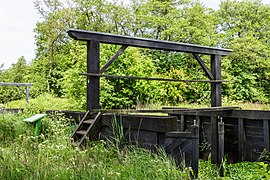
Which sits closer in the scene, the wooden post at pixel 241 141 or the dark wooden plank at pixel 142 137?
the dark wooden plank at pixel 142 137

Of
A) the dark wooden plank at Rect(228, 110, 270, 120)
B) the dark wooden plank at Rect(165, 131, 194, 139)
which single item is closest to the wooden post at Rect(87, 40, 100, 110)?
the dark wooden plank at Rect(165, 131, 194, 139)

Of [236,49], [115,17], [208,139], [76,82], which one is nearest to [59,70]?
[115,17]

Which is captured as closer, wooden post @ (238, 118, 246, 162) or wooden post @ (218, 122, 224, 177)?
wooden post @ (218, 122, 224, 177)

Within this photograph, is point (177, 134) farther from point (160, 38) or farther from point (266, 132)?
point (160, 38)

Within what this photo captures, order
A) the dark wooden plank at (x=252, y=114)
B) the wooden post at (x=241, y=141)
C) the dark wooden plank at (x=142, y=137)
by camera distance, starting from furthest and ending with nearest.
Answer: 1. the wooden post at (x=241, y=141)
2. the dark wooden plank at (x=252, y=114)
3. the dark wooden plank at (x=142, y=137)

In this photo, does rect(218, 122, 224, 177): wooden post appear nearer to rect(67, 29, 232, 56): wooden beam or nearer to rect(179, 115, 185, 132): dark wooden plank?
rect(179, 115, 185, 132): dark wooden plank

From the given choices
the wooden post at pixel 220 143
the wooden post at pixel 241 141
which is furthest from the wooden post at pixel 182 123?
the wooden post at pixel 220 143

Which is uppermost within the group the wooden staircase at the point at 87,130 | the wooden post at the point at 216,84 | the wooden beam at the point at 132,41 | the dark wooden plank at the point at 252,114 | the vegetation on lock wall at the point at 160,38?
the vegetation on lock wall at the point at 160,38

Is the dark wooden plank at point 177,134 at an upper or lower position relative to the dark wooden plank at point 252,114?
lower

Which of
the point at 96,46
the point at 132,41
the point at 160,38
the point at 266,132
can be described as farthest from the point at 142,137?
the point at 160,38

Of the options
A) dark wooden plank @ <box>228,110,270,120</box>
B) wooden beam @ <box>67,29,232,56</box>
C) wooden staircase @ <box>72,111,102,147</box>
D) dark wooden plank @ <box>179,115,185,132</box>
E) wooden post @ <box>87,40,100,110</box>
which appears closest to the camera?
wooden staircase @ <box>72,111,102,147</box>

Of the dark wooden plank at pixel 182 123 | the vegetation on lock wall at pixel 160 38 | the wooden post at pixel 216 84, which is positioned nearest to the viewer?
the dark wooden plank at pixel 182 123

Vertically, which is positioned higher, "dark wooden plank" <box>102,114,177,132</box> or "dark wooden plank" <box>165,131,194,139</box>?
"dark wooden plank" <box>102,114,177,132</box>

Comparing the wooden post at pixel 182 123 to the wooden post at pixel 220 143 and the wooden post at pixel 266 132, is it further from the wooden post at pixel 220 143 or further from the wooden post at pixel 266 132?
the wooden post at pixel 266 132
